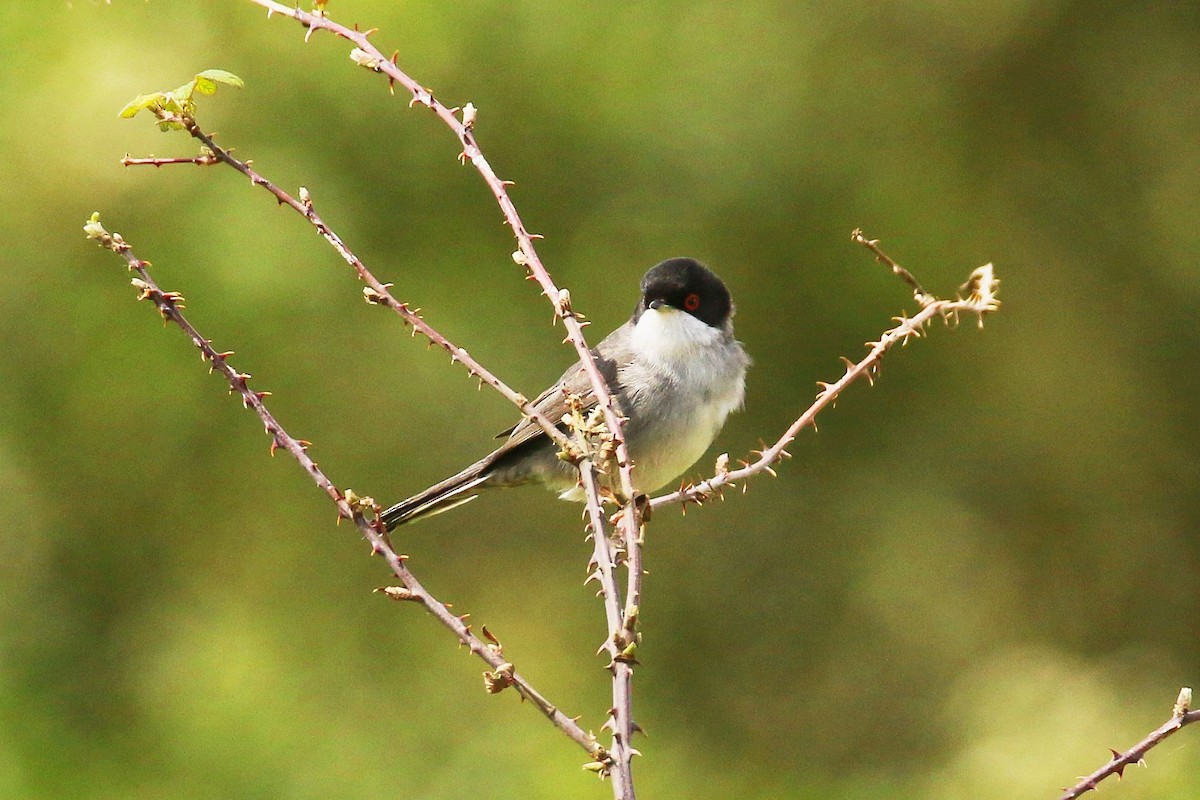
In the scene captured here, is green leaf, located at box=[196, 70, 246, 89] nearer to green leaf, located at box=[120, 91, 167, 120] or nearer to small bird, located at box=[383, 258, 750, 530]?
green leaf, located at box=[120, 91, 167, 120]

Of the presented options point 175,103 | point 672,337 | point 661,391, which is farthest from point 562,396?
point 175,103

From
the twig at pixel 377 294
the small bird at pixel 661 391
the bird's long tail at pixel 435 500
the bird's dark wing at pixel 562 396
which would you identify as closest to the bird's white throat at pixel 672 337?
the small bird at pixel 661 391

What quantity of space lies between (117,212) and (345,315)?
1.51m

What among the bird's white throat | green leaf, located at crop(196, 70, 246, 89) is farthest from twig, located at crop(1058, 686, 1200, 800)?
the bird's white throat

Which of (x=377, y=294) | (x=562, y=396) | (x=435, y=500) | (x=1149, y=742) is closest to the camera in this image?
(x=1149, y=742)

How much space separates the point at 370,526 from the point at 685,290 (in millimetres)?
2982

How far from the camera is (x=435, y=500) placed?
446 centimetres

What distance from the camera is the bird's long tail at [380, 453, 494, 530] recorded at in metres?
4.43

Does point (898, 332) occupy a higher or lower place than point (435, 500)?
lower

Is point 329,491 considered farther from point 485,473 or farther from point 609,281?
point 609,281

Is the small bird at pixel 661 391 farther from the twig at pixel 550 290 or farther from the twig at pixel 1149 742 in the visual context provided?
the twig at pixel 1149 742

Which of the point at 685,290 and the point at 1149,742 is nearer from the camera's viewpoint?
the point at 1149,742

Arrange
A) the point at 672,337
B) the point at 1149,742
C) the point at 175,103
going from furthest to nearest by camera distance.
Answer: the point at 672,337
the point at 175,103
the point at 1149,742

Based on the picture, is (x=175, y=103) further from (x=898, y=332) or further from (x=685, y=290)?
(x=685, y=290)
